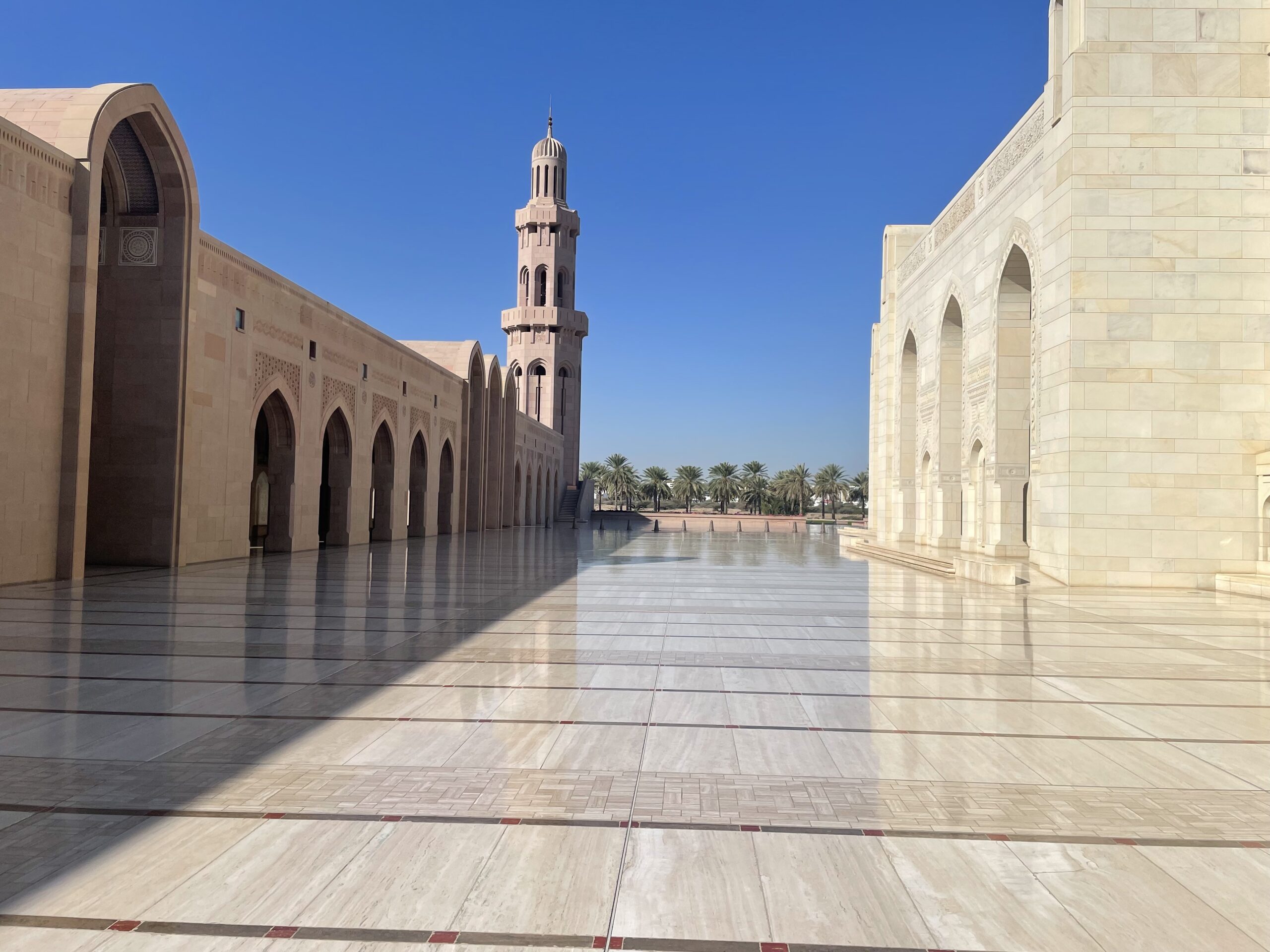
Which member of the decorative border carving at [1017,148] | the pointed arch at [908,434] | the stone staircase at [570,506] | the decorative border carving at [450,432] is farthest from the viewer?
the stone staircase at [570,506]

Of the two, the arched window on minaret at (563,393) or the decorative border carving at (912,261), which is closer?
the decorative border carving at (912,261)

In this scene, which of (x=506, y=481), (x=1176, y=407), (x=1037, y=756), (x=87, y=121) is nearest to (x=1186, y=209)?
(x=1176, y=407)

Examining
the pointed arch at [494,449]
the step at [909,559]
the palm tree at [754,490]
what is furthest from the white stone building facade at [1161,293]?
the palm tree at [754,490]

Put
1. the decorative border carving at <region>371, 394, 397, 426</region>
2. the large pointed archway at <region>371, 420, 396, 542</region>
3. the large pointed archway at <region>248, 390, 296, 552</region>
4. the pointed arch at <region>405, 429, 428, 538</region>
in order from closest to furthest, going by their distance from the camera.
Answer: the large pointed archway at <region>248, 390, 296, 552</region> → the decorative border carving at <region>371, 394, 397, 426</region> → the large pointed archway at <region>371, 420, 396, 542</region> → the pointed arch at <region>405, 429, 428, 538</region>

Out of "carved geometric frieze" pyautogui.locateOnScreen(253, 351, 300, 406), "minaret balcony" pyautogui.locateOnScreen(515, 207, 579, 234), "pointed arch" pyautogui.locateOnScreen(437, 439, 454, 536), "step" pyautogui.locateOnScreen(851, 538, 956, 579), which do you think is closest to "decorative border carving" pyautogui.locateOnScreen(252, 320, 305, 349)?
"carved geometric frieze" pyautogui.locateOnScreen(253, 351, 300, 406)

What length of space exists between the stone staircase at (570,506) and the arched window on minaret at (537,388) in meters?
3.64

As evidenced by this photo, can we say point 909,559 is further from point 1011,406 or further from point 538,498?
point 538,498

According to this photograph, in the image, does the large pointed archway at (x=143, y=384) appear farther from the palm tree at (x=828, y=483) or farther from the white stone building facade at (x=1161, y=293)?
the palm tree at (x=828, y=483)

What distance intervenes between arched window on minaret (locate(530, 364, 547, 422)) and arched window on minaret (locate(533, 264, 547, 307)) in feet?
9.23

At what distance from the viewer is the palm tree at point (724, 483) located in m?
50.3

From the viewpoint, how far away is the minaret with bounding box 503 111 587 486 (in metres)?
37.2

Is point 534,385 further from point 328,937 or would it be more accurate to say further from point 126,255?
point 328,937

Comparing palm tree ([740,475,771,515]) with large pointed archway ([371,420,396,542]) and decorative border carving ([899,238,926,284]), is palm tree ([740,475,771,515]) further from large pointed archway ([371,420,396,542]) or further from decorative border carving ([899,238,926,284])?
large pointed archway ([371,420,396,542])

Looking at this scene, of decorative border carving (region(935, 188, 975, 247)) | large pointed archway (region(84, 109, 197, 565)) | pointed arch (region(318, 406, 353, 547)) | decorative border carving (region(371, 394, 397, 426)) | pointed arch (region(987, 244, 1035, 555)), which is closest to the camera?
large pointed archway (region(84, 109, 197, 565))
